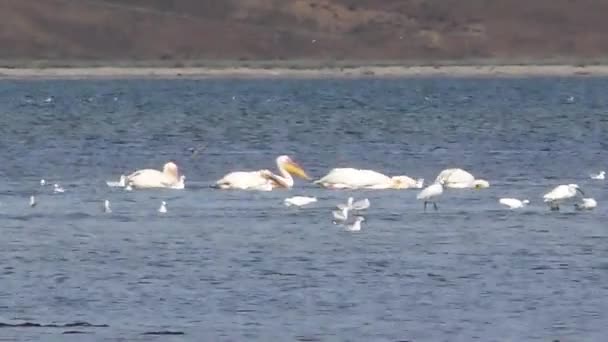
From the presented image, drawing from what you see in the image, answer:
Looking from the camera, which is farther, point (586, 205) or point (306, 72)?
point (306, 72)

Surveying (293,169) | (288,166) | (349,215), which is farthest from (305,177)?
(349,215)

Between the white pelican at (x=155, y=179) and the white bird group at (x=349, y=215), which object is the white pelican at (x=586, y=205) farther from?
the white pelican at (x=155, y=179)

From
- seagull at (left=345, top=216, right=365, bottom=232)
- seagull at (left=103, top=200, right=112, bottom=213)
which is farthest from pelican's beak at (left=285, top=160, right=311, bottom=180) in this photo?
seagull at (left=345, top=216, right=365, bottom=232)

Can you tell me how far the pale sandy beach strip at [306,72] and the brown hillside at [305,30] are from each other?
2.97 metres

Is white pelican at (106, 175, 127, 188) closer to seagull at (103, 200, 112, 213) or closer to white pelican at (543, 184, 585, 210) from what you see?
seagull at (103, 200, 112, 213)

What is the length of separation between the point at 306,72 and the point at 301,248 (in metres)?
66.9

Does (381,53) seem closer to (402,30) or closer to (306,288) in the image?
(402,30)

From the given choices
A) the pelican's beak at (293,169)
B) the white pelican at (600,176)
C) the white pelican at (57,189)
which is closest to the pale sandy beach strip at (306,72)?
the white pelican at (600,176)

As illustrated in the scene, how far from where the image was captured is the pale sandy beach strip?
79875mm

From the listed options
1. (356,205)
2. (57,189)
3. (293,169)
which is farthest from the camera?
(293,169)

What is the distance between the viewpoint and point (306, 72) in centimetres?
8244

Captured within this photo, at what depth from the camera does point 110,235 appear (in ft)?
54.9

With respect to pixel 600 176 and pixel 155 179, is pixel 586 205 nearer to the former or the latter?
pixel 600 176

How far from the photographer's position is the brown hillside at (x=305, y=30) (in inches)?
3435
